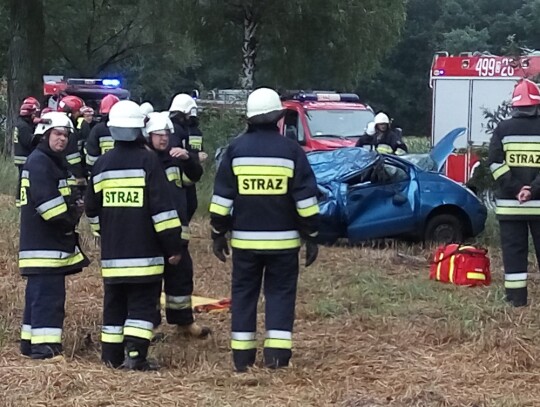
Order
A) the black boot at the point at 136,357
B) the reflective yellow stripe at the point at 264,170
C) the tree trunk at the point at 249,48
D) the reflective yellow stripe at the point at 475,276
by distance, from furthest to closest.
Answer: the tree trunk at the point at 249,48 < the reflective yellow stripe at the point at 475,276 < the black boot at the point at 136,357 < the reflective yellow stripe at the point at 264,170

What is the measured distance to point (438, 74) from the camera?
1855 cm

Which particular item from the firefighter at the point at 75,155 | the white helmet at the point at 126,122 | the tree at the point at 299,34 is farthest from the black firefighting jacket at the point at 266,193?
the tree at the point at 299,34

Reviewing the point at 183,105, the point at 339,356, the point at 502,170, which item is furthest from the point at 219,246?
the point at 502,170

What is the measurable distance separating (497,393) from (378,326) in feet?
6.42

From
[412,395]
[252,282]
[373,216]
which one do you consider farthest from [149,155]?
[373,216]

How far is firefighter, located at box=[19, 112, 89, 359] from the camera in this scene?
6.63 metres

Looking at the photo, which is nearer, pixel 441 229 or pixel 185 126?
pixel 185 126

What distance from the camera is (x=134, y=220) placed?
20.8 ft

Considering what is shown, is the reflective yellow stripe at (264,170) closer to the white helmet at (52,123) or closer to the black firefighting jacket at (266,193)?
the black firefighting jacket at (266,193)

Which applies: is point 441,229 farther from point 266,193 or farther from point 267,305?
point 266,193

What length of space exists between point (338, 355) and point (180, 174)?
1.89 metres

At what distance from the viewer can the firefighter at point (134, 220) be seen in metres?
6.33

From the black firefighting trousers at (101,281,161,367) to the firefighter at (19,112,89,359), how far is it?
1.23 feet

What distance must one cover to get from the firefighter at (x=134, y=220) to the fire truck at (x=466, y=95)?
35.0ft
